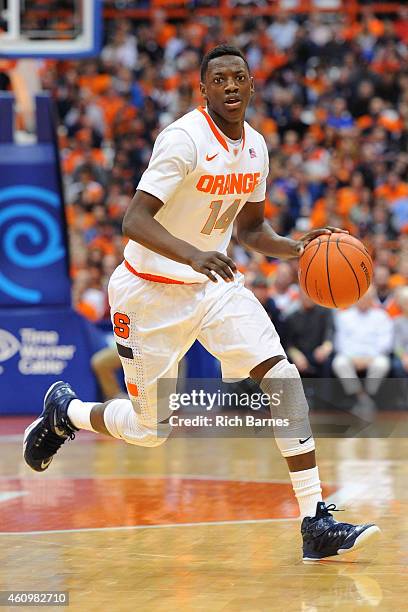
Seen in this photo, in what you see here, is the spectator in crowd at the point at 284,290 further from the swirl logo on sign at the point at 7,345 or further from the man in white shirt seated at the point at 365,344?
the swirl logo on sign at the point at 7,345

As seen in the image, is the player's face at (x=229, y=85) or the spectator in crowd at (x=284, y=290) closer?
the player's face at (x=229, y=85)

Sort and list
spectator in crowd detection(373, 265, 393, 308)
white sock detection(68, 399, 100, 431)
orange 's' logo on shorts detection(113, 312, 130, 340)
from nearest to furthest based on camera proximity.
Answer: orange 's' logo on shorts detection(113, 312, 130, 340) < white sock detection(68, 399, 100, 431) < spectator in crowd detection(373, 265, 393, 308)

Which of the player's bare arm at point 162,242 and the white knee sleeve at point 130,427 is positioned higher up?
the player's bare arm at point 162,242

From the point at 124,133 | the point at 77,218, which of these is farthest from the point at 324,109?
the point at 77,218

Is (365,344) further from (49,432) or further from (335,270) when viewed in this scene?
(335,270)

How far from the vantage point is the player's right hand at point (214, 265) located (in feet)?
17.0

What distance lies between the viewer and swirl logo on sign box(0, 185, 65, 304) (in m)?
12.2

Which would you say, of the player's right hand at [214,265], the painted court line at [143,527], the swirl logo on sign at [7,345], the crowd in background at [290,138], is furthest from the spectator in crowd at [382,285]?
the player's right hand at [214,265]

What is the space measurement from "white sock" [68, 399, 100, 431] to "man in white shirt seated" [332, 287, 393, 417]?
6.14 metres

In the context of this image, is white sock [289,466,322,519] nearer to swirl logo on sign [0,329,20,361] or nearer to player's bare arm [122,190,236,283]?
player's bare arm [122,190,236,283]

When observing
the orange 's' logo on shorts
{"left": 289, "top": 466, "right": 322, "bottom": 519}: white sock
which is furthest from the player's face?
{"left": 289, "top": 466, "right": 322, "bottom": 519}: white sock

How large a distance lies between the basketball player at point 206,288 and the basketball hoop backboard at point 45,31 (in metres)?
6.62

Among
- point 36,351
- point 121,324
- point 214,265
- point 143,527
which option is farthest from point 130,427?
point 36,351

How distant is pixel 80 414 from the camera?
6.39 metres
